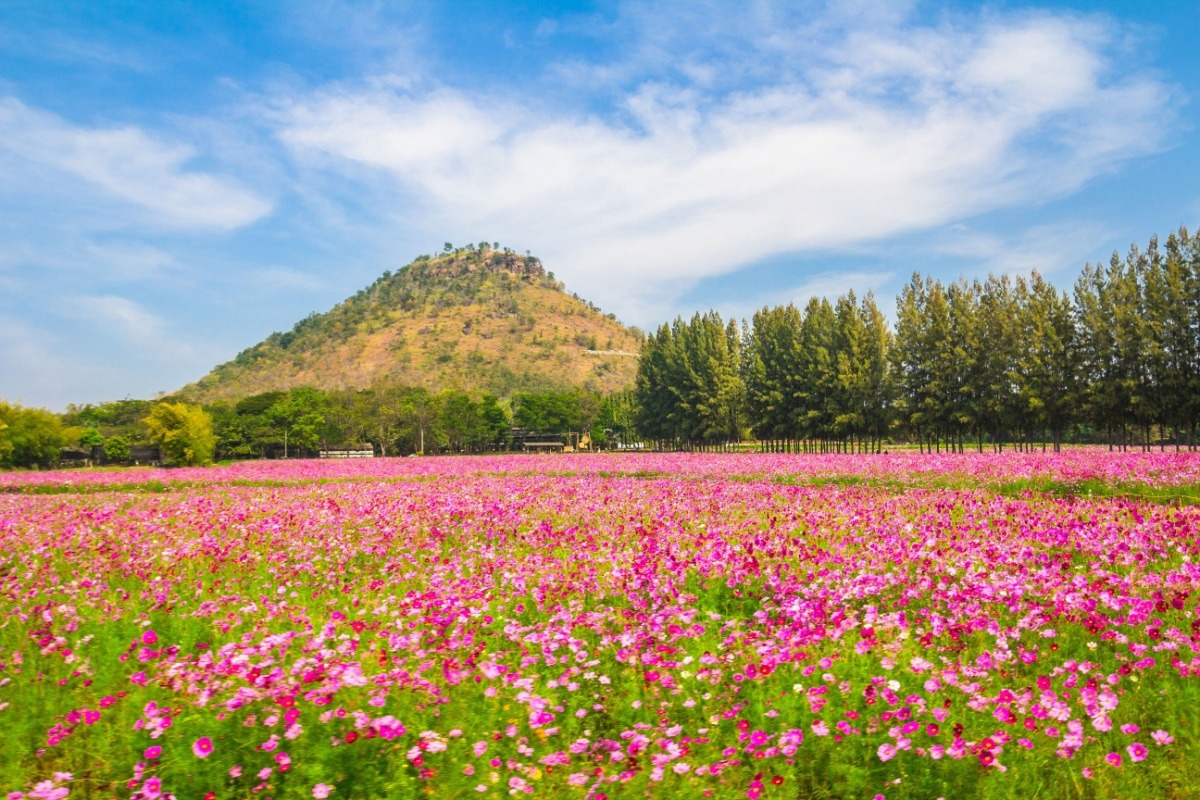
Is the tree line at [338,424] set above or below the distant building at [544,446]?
above

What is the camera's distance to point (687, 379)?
71.5 meters

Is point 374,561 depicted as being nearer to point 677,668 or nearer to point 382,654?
point 382,654

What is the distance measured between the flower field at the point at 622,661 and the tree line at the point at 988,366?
1542 inches

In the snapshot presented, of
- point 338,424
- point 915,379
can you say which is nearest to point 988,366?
point 915,379

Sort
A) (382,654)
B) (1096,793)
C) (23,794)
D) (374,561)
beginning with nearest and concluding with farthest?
(23,794) < (1096,793) < (382,654) < (374,561)

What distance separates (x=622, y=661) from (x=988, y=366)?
1958 inches

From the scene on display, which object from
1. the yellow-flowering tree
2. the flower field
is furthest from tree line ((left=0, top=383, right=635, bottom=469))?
the flower field

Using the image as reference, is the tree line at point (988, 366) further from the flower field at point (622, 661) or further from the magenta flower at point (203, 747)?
the magenta flower at point (203, 747)

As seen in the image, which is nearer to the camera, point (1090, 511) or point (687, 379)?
point (1090, 511)

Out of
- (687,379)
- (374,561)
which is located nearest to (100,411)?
(687,379)

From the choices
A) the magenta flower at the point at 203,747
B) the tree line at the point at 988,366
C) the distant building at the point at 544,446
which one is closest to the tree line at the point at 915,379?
the tree line at the point at 988,366

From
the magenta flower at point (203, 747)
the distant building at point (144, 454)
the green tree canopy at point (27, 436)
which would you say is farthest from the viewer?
the distant building at point (144, 454)

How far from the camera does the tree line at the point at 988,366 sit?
132 feet

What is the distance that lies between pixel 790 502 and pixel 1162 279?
140 ft
